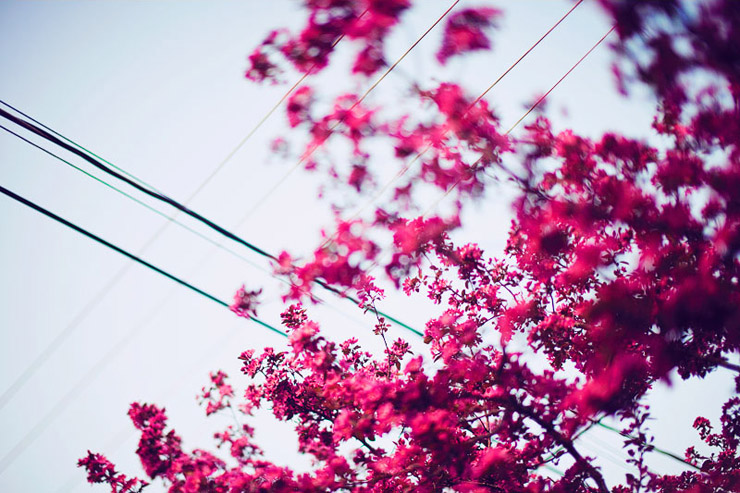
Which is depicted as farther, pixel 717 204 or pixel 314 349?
pixel 314 349

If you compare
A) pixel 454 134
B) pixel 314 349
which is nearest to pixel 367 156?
pixel 454 134

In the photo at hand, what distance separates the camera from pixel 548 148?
388 centimetres

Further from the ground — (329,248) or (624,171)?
(329,248)

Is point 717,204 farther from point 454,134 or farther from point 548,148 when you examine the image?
point 454,134

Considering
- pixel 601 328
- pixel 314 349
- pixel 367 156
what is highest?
pixel 367 156

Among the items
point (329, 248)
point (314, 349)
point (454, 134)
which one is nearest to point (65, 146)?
point (329, 248)

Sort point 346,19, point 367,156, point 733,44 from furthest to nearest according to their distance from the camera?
point 367,156
point 346,19
point 733,44

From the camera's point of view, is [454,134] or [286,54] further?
[454,134]

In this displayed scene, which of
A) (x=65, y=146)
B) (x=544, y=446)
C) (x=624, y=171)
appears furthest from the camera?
(x=544, y=446)

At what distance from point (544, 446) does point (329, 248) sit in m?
3.29

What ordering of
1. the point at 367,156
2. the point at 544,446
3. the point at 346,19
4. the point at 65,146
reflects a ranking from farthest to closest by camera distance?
the point at 544,446
the point at 367,156
the point at 346,19
the point at 65,146

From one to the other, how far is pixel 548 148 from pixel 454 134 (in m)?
0.95

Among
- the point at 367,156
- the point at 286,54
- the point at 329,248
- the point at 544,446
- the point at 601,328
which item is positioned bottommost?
the point at 544,446

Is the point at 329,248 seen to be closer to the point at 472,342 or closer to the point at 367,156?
the point at 367,156
